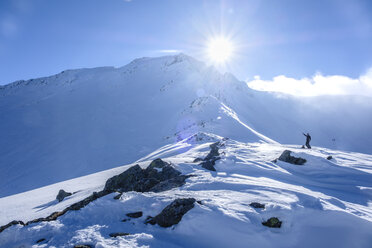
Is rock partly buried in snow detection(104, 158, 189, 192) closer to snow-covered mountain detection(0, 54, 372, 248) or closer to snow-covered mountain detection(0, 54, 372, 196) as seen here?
snow-covered mountain detection(0, 54, 372, 248)

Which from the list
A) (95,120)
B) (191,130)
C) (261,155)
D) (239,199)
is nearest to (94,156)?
(191,130)

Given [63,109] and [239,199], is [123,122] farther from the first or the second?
[239,199]

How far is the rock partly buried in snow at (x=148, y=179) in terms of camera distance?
1098 cm

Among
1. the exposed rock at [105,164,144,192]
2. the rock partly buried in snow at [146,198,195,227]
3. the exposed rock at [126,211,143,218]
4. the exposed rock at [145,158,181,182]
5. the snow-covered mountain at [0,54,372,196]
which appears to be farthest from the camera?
the snow-covered mountain at [0,54,372,196]

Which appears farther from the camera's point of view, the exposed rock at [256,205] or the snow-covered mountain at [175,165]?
the exposed rock at [256,205]

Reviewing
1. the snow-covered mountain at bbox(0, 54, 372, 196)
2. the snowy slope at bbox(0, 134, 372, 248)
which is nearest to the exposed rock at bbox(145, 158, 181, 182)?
the snowy slope at bbox(0, 134, 372, 248)

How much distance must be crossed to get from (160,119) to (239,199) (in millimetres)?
45912

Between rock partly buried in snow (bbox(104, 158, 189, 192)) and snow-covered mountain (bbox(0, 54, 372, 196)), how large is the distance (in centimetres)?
2270

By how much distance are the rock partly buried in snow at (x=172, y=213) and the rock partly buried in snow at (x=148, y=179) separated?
352cm

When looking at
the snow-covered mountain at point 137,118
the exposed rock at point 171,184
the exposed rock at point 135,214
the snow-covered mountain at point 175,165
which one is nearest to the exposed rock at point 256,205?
the snow-covered mountain at point 175,165

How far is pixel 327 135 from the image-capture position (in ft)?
244

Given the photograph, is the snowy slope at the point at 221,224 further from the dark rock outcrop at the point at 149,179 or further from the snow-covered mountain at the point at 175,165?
the dark rock outcrop at the point at 149,179

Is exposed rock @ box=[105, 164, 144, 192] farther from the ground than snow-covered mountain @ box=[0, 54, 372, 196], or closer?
closer

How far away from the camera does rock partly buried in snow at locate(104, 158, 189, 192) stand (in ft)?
36.0
